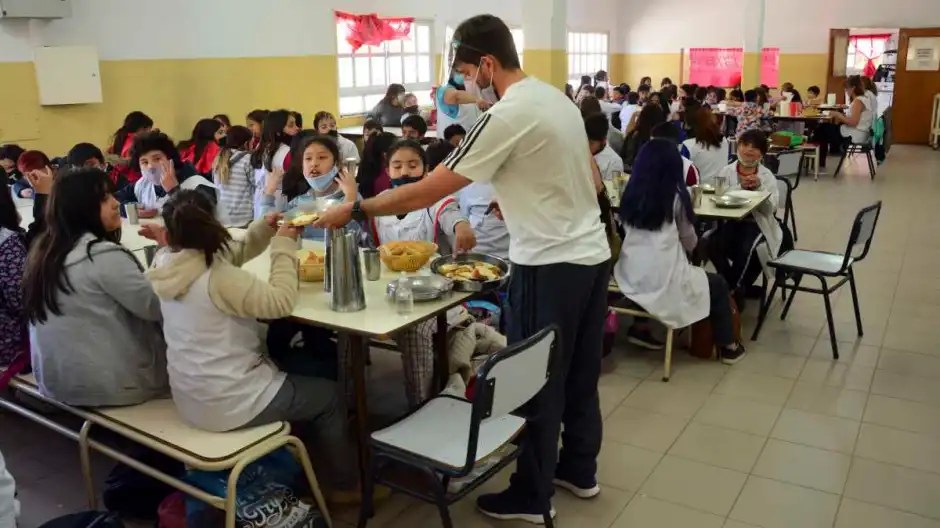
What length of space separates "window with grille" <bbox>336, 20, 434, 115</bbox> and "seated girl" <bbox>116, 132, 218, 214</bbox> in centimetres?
515

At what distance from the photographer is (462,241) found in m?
2.97

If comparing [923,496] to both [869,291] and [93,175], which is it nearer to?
[869,291]

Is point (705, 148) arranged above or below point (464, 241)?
above

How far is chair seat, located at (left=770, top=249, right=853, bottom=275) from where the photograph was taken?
3.88 metres

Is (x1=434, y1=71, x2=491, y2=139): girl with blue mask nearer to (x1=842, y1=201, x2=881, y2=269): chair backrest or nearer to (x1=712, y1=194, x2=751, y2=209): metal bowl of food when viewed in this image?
(x1=712, y1=194, x2=751, y2=209): metal bowl of food

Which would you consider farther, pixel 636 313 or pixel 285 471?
pixel 636 313

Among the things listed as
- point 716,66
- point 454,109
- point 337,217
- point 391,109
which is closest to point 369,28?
point 391,109

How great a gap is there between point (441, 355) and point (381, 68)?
769 centimetres

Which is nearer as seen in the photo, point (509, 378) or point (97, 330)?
point (509, 378)

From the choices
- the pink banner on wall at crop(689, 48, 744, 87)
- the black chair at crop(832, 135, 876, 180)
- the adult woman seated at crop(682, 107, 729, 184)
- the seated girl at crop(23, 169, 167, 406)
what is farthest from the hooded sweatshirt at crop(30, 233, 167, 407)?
the pink banner on wall at crop(689, 48, 744, 87)

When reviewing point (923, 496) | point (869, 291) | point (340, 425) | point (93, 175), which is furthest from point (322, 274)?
point (869, 291)

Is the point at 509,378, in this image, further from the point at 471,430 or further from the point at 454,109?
the point at 454,109

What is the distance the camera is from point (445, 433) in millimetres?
2248

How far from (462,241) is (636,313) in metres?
1.06
